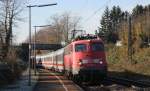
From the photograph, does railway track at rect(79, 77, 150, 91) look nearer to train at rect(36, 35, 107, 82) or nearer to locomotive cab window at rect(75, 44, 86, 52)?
train at rect(36, 35, 107, 82)

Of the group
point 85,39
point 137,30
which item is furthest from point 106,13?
point 85,39

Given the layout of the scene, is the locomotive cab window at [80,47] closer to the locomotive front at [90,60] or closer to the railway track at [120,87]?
the locomotive front at [90,60]

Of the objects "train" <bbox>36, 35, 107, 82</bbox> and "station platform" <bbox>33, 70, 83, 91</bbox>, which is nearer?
"station platform" <bbox>33, 70, 83, 91</bbox>

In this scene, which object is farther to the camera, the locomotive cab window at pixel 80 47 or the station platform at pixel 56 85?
the locomotive cab window at pixel 80 47

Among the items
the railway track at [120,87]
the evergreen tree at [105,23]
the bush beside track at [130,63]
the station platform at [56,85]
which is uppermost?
the evergreen tree at [105,23]

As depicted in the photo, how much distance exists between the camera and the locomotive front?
3238 centimetres

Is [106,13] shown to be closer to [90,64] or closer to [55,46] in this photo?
[55,46]

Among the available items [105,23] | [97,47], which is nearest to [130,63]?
[97,47]

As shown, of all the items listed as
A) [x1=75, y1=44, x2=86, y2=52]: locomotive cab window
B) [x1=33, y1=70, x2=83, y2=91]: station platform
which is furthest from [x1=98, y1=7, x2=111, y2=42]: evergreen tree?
[x1=75, y1=44, x2=86, y2=52]: locomotive cab window

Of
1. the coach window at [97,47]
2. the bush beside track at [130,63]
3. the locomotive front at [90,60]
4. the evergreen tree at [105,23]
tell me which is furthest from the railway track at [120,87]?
the evergreen tree at [105,23]

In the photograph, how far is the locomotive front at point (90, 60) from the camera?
1275 inches

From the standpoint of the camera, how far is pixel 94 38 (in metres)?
34.6

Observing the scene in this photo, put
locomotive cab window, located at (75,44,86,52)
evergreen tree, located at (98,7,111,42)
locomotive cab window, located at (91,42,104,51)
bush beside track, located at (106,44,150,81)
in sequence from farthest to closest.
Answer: evergreen tree, located at (98,7,111,42) < bush beside track, located at (106,44,150,81) < locomotive cab window, located at (75,44,86,52) < locomotive cab window, located at (91,42,104,51)

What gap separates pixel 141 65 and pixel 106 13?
8599 centimetres
